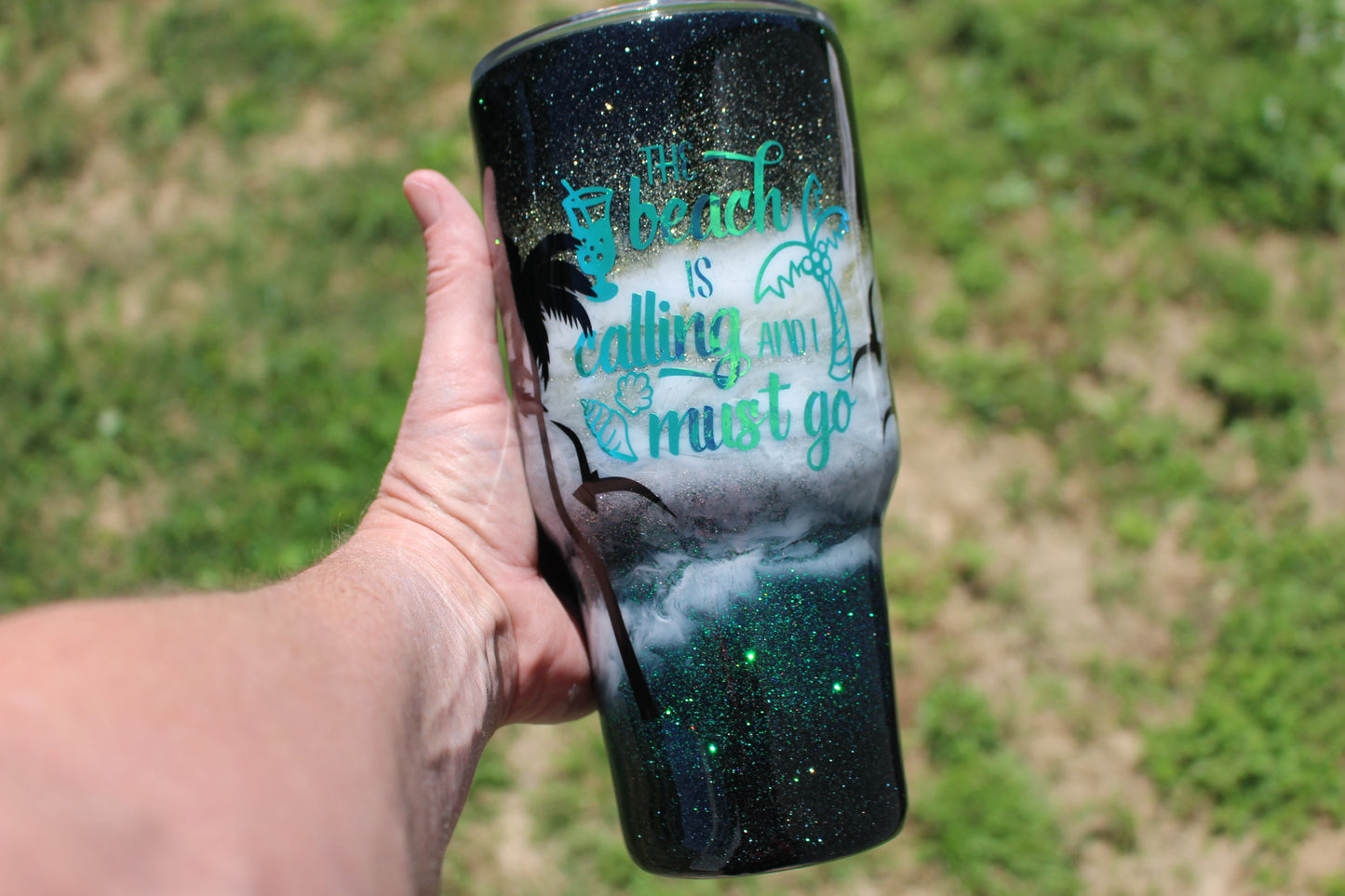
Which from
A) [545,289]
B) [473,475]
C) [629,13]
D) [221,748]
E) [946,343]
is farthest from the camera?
[946,343]

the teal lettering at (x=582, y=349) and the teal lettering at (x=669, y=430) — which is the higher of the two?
the teal lettering at (x=582, y=349)

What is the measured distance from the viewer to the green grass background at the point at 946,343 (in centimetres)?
288

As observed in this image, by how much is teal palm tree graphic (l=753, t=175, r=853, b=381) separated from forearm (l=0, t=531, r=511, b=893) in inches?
29.1

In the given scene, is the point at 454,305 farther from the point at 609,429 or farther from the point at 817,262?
the point at 817,262

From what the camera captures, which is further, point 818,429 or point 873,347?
point 873,347

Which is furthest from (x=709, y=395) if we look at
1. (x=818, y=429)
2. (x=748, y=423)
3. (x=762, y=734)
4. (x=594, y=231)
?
(x=762, y=734)

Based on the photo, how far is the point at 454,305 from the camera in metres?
1.90

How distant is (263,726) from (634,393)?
67cm

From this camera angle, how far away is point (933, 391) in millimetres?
3336

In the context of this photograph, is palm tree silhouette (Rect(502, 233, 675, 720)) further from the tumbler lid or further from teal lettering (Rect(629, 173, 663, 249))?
the tumbler lid

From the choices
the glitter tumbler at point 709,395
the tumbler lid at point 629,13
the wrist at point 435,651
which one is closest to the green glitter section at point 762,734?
the glitter tumbler at point 709,395

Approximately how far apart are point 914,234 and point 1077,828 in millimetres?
2015

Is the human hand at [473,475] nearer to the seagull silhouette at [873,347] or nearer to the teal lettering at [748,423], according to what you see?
the teal lettering at [748,423]

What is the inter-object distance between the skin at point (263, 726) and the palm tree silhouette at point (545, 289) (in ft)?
1.41
